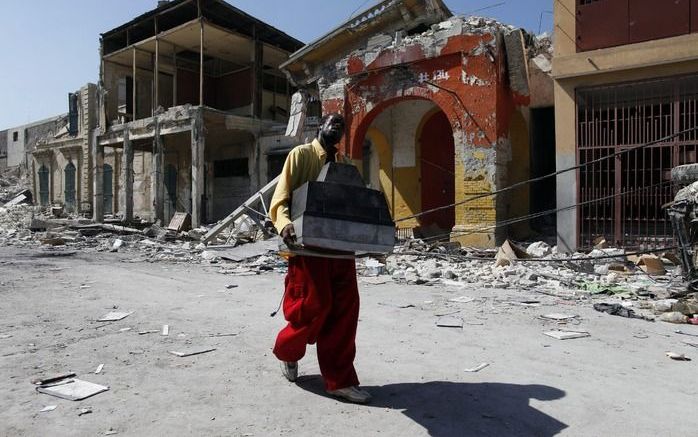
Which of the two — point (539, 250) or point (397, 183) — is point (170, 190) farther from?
point (539, 250)

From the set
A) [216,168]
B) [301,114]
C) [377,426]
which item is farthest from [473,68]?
[216,168]

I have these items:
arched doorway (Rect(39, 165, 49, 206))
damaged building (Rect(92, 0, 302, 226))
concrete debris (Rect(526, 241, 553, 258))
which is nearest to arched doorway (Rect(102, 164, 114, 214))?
damaged building (Rect(92, 0, 302, 226))

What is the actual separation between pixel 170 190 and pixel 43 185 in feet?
35.0

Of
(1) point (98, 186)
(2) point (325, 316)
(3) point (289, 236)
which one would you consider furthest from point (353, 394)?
(1) point (98, 186)

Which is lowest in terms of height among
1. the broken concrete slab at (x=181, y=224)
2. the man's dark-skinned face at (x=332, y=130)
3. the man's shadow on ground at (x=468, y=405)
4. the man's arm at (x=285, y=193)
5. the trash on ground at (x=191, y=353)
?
the man's shadow on ground at (x=468, y=405)

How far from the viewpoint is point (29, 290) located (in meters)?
6.52

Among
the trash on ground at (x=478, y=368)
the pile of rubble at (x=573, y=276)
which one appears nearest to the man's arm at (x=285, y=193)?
the trash on ground at (x=478, y=368)

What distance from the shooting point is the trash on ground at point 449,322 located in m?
4.61

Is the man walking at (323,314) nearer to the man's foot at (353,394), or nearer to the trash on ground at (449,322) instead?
the man's foot at (353,394)

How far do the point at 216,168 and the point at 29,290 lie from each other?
48.1 ft

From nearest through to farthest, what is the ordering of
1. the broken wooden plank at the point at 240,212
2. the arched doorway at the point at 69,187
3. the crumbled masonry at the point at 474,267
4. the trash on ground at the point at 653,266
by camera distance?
the crumbled masonry at the point at 474,267
the trash on ground at the point at 653,266
the broken wooden plank at the point at 240,212
the arched doorway at the point at 69,187

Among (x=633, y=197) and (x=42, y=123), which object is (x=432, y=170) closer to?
(x=633, y=197)

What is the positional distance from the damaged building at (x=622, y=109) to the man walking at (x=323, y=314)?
7.40 metres

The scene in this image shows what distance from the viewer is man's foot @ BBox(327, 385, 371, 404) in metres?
2.71
